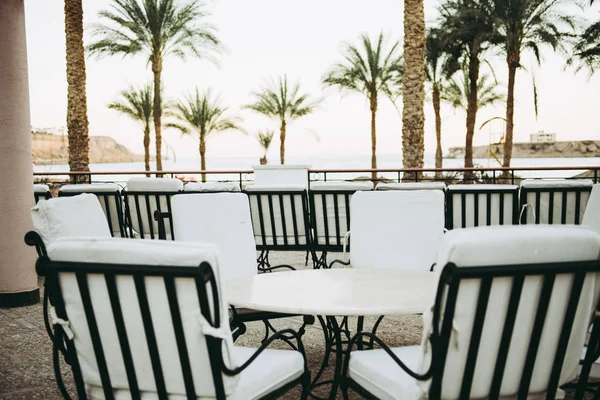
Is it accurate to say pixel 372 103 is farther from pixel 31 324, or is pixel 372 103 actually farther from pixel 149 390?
pixel 149 390

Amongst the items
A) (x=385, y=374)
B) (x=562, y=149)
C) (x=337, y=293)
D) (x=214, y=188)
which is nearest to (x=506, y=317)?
(x=385, y=374)

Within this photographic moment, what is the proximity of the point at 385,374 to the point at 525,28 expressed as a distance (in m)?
18.1

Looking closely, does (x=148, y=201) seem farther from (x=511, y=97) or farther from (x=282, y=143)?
(x=282, y=143)

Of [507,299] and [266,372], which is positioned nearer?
[507,299]

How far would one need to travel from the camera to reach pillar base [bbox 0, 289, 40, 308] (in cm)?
441

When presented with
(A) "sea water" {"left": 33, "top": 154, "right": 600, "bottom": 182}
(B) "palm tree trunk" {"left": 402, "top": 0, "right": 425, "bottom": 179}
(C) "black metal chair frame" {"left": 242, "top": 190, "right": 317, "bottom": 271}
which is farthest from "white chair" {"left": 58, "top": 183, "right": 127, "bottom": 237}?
(A) "sea water" {"left": 33, "top": 154, "right": 600, "bottom": 182}

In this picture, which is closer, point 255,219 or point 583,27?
point 255,219

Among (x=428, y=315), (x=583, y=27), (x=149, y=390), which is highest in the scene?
(x=583, y=27)

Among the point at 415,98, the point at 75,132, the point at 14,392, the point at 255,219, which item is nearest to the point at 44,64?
the point at 75,132

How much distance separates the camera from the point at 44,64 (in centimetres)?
1628

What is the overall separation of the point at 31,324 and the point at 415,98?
7612 millimetres

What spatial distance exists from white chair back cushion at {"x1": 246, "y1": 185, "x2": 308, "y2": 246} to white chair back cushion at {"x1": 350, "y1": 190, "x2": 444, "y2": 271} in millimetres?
1448

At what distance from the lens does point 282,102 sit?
24234mm

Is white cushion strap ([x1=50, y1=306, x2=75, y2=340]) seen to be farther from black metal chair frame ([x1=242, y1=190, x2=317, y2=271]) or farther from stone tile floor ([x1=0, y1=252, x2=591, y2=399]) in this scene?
black metal chair frame ([x1=242, y1=190, x2=317, y2=271])
